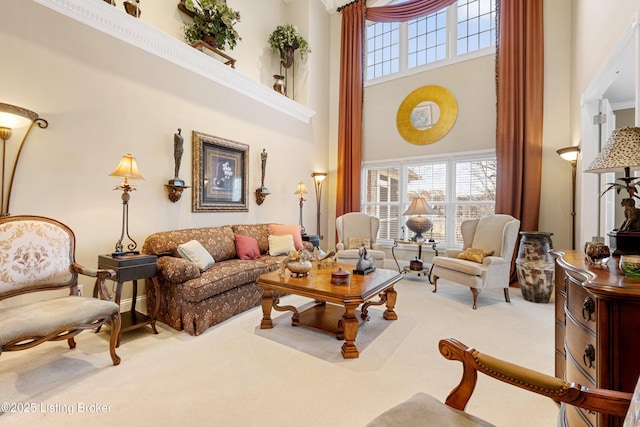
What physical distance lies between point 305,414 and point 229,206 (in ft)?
10.4

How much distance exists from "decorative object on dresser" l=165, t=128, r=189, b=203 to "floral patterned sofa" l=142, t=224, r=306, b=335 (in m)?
0.49

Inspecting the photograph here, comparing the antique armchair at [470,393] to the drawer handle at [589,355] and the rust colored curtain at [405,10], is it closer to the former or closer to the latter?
the drawer handle at [589,355]

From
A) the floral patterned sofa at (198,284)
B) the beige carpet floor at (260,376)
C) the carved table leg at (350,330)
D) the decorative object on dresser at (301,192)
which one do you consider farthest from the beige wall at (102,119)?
the carved table leg at (350,330)

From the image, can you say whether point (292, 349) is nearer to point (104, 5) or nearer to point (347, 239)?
point (347, 239)

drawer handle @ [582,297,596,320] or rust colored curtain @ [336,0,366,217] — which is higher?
rust colored curtain @ [336,0,366,217]

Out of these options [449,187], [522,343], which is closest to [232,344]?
[522,343]

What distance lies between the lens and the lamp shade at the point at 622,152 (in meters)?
1.26

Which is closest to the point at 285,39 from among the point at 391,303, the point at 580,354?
the point at 391,303

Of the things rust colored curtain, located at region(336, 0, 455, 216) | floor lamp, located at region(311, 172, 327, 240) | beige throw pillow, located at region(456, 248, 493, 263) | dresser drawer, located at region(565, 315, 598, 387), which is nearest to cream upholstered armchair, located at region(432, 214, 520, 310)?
beige throw pillow, located at region(456, 248, 493, 263)

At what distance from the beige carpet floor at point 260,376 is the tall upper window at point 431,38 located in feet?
14.7

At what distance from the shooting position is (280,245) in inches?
165

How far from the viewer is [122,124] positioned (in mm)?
3094

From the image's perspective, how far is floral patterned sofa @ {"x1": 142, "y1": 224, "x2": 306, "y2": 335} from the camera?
2658 mm

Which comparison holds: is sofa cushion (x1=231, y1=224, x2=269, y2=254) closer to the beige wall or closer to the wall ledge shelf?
the beige wall
